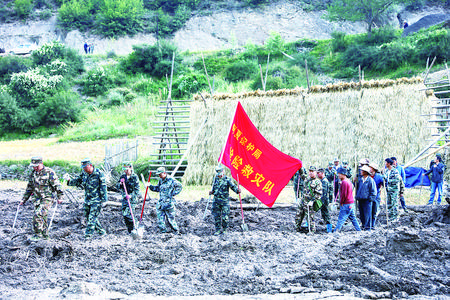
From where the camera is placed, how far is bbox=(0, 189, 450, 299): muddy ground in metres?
6.41

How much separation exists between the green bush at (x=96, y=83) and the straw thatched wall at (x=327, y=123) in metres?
25.6

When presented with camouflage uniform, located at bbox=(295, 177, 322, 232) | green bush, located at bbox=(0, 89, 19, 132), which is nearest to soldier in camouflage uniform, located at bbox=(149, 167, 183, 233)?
camouflage uniform, located at bbox=(295, 177, 322, 232)

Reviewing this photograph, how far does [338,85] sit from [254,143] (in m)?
6.11

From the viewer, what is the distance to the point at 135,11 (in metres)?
57.3

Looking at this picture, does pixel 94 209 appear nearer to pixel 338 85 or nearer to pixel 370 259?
pixel 370 259

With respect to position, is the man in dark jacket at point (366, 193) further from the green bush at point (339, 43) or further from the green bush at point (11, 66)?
the green bush at point (11, 66)

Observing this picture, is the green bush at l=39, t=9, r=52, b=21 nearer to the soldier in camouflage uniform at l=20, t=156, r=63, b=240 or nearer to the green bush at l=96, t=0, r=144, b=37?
the green bush at l=96, t=0, r=144, b=37

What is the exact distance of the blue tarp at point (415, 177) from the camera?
13.9 metres

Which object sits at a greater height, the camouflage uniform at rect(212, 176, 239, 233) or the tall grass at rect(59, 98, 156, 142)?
the tall grass at rect(59, 98, 156, 142)

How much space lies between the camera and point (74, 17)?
58219 mm

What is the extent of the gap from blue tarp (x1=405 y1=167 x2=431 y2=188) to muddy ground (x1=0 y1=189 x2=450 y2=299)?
3.93 meters

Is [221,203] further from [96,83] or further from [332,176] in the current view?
[96,83]

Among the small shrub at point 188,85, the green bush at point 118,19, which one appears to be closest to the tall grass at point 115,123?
A: the small shrub at point 188,85

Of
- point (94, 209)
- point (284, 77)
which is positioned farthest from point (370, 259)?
point (284, 77)
